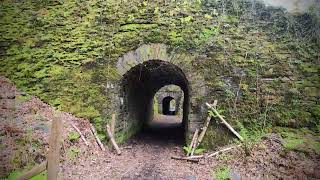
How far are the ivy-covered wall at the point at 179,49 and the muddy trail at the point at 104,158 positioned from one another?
2.17 ft

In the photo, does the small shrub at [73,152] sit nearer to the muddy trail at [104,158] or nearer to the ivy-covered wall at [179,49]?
the muddy trail at [104,158]

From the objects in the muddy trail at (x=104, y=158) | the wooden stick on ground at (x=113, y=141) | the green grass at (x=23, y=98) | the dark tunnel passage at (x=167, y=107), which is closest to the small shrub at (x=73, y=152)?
the muddy trail at (x=104, y=158)

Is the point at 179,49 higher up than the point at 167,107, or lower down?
higher up

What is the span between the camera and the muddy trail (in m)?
5.72

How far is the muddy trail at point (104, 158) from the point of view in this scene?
5723 millimetres

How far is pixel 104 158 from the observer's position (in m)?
7.23

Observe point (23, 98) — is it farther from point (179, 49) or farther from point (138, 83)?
point (179, 49)

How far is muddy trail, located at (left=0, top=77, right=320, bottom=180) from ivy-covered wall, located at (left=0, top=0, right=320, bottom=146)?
0.66 meters

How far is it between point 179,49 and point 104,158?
3.55m

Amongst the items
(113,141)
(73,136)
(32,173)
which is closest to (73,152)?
(73,136)

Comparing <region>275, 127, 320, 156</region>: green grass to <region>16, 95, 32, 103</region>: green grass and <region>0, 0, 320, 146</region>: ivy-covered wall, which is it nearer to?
<region>0, 0, 320, 146</region>: ivy-covered wall

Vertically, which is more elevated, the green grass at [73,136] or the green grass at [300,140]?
the green grass at [300,140]

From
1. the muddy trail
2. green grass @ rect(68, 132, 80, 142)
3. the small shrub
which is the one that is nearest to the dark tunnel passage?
the muddy trail

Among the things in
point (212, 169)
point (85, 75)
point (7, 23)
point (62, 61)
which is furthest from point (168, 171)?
point (7, 23)
